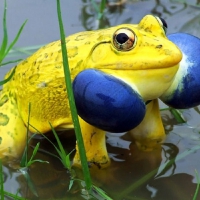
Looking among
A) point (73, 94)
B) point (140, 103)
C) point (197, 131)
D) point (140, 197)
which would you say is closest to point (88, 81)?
point (73, 94)

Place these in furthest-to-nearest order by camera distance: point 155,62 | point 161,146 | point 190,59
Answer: point 161,146 < point 190,59 < point 155,62

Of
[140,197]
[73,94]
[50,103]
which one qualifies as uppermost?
[73,94]

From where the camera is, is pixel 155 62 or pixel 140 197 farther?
pixel 140 197

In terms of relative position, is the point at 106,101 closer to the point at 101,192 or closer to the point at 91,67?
the point at 91,67

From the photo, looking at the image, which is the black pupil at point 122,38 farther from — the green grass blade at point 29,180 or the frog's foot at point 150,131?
the green grass blade at point 29,180

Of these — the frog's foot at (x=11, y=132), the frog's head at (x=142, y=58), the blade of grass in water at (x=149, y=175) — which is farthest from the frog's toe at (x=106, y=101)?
the frog's foot at (x=11, y=132)

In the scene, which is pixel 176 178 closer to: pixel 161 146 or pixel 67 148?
pixel 161 146
